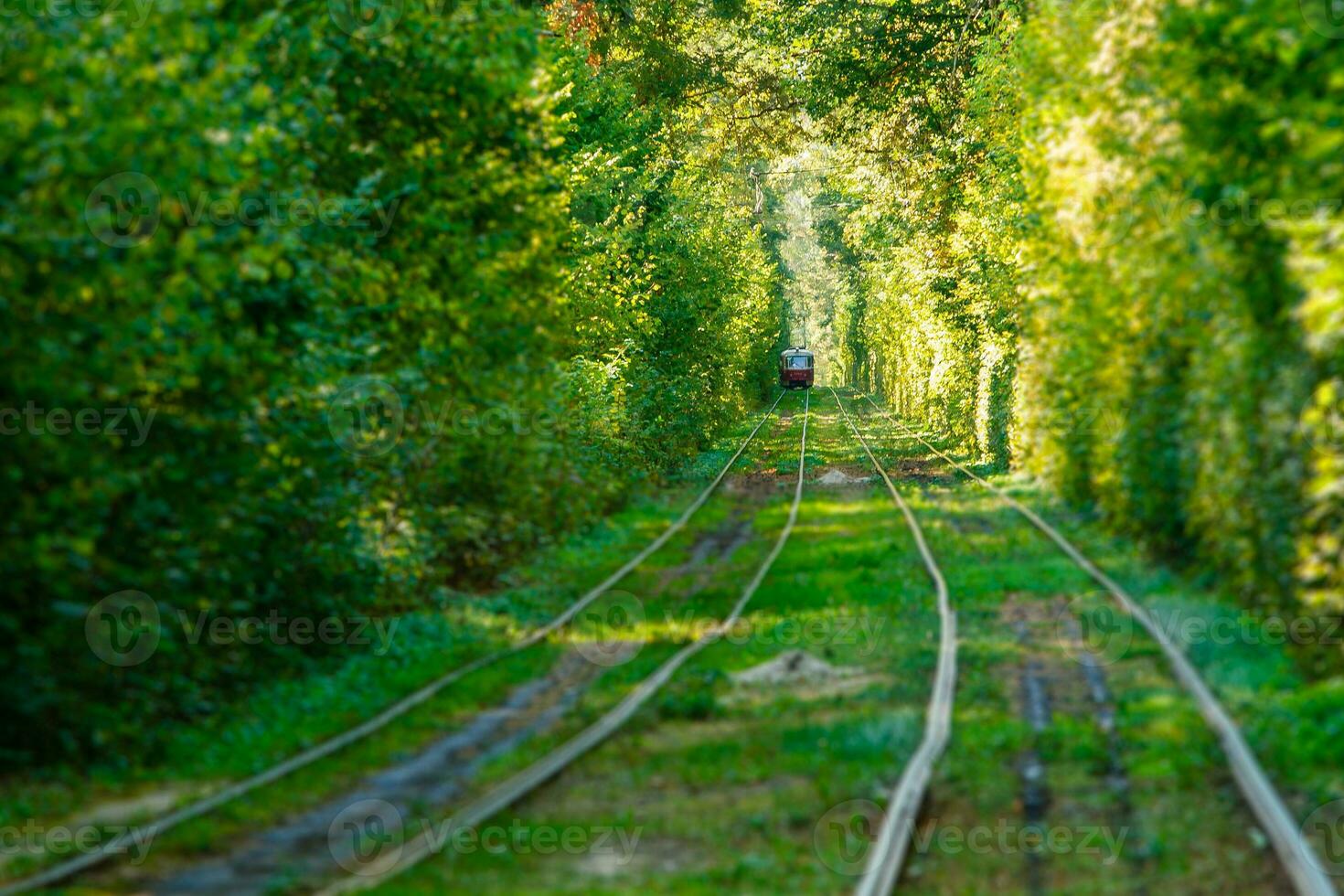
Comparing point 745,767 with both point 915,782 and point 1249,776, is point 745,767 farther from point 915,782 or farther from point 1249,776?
point 1249,776

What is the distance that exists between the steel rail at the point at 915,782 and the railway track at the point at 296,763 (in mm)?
3645

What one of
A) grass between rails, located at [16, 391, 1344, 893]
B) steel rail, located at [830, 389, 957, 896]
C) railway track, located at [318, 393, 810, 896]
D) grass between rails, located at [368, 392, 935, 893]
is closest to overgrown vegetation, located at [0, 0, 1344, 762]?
grass between rails, located at [16, 391, 1344, 893]

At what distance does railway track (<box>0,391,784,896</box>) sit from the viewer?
684cm

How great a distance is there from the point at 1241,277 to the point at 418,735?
698 centimetres

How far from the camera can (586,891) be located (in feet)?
21.5

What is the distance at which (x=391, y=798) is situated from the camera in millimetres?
8250

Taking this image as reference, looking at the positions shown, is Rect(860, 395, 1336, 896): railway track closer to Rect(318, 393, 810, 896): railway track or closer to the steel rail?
the steel rail

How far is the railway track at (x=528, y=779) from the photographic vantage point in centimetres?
673

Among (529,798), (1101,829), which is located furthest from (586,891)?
(1101,829)

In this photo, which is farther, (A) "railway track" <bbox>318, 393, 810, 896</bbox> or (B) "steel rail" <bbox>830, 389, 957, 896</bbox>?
(A) "railway track" <bbox>318, 393, 810, 896</bbox>

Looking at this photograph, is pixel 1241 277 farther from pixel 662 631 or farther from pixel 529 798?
pixel 529 798

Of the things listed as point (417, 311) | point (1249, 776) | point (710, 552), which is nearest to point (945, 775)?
point (1249, 776)

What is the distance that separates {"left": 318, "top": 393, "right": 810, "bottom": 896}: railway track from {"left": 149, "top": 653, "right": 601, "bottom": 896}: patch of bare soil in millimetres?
264

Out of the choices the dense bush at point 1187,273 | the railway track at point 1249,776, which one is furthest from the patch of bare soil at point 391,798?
the dense bush at point 1187,273
